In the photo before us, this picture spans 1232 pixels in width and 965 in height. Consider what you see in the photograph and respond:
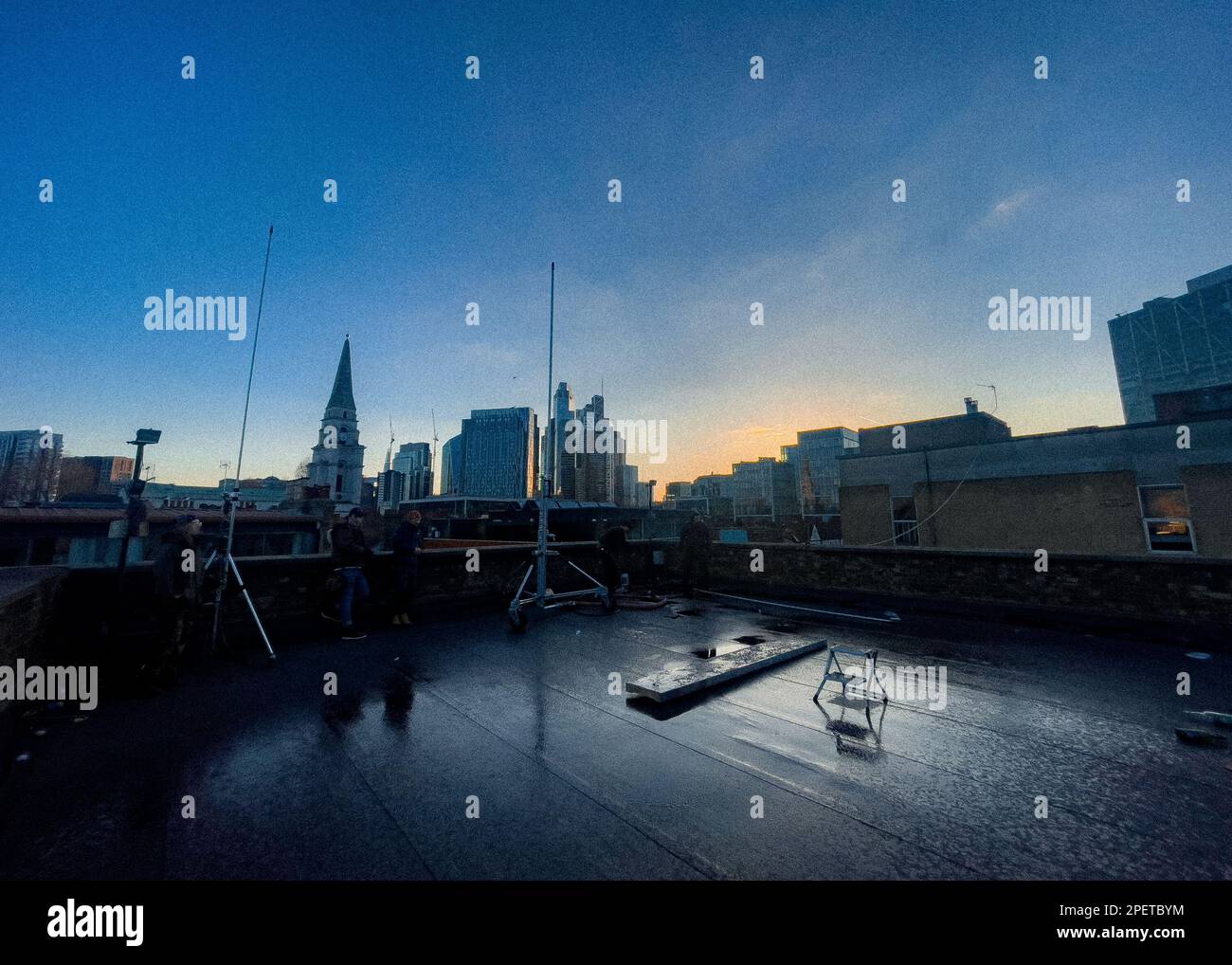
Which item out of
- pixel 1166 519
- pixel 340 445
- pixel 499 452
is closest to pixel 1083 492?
pixel 1166 519

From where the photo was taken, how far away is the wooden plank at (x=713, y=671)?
4.70m

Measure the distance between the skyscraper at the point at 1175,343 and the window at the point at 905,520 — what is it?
128767 millimetres

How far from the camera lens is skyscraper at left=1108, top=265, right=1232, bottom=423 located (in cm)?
10269

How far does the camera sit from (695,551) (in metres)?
14.5

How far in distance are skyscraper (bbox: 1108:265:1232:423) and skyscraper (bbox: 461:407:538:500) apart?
142925 mm

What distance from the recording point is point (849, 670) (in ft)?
18.8

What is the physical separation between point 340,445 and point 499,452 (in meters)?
47.4

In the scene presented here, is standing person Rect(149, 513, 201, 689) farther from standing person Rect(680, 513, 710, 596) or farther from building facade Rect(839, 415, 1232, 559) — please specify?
building facade Rect(839, 415, 1232, 559)

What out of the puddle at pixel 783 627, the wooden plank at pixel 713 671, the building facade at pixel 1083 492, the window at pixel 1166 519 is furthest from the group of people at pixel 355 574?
the window at pixel 1166 519

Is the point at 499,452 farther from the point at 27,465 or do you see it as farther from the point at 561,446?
the point at 27,465
